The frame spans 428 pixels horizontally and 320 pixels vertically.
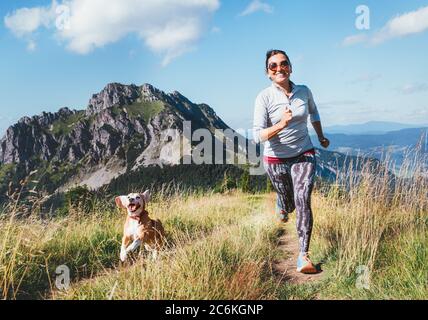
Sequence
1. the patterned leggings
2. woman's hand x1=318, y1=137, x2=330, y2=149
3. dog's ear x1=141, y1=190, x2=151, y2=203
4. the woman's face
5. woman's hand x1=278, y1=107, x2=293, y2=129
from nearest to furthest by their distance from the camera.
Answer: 1. woman's hand x1=278, y1=107, x2=293, y2=129
2. the patterned leggings
3. the woman's face
4. woman's hand x1=318, y1=137, x2=330, y2=149
5. dog's ear x1=141, y1=190, x2=151, y2=203

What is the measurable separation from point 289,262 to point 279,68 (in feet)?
8.04

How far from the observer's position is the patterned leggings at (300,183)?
486cm

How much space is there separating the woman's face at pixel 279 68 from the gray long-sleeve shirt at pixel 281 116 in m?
0.14

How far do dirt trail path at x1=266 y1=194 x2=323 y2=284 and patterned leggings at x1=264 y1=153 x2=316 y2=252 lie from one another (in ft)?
1.00

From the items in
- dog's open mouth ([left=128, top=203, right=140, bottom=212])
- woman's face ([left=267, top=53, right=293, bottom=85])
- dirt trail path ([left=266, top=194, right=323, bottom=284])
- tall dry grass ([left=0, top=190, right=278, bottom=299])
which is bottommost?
dirt trail path ([left=266, top=194, right=323, bottom=284])

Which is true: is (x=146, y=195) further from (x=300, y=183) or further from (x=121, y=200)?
(x=300, y=183)

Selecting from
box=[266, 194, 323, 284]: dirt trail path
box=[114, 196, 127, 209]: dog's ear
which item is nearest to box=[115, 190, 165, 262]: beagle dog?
box=[114, 196, 127, 209]: dog's ear

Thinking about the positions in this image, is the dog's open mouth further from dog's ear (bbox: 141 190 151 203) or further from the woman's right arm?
the woman's right arm

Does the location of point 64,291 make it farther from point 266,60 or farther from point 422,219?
point 422,219

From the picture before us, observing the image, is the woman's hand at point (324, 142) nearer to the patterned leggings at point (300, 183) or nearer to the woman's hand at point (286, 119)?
the patterned leggings at point (300, 183)

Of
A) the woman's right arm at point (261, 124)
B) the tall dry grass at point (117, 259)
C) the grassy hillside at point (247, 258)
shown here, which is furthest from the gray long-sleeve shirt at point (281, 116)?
the tall dry grass at point (117, 259)

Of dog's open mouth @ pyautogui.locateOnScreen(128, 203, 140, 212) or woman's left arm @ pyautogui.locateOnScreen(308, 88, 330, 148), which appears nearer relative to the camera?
woman's left arm @ pyautogui.locateOnScreen(308, 88, 330, 148)

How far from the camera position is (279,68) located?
16.4 ft

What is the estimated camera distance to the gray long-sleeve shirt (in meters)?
4.98
